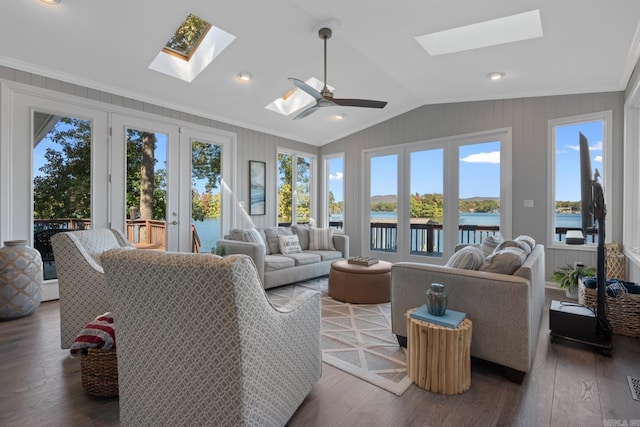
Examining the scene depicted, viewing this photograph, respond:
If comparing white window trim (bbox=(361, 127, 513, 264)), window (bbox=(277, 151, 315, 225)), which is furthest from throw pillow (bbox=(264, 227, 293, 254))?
white window trim (bbox=(361, 127, 513, 264))

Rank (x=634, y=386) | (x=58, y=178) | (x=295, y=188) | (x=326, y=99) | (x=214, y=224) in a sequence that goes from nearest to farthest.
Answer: (x=634, y=386), (x=326, y=99), (x=58, y=178), (x=214, y=224), (x=295, y=188)

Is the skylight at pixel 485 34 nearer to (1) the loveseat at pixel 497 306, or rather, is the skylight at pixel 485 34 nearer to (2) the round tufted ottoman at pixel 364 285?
(1) the loveseat at pixel 497 306

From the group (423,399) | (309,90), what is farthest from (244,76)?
(423,399)

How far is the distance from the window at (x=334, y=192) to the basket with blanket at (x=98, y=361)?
5.26 m

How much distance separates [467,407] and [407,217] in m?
4.22

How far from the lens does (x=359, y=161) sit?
6.45m

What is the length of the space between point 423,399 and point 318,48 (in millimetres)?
3673

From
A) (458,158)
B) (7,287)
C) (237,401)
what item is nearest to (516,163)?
(458,158)

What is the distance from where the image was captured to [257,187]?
5.88 meters

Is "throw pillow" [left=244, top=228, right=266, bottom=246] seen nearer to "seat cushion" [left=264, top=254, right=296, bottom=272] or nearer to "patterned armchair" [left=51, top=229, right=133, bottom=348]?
"seat cushion" [left=264, top=254, right=296, bottom=272]

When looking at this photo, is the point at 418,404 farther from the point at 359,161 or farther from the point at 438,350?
the point at 359,161

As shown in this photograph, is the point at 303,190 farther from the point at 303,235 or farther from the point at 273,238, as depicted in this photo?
the point at 273,238

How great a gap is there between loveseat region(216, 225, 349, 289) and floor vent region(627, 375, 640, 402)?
3.42 m

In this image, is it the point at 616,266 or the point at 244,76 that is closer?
the point at 616,266
